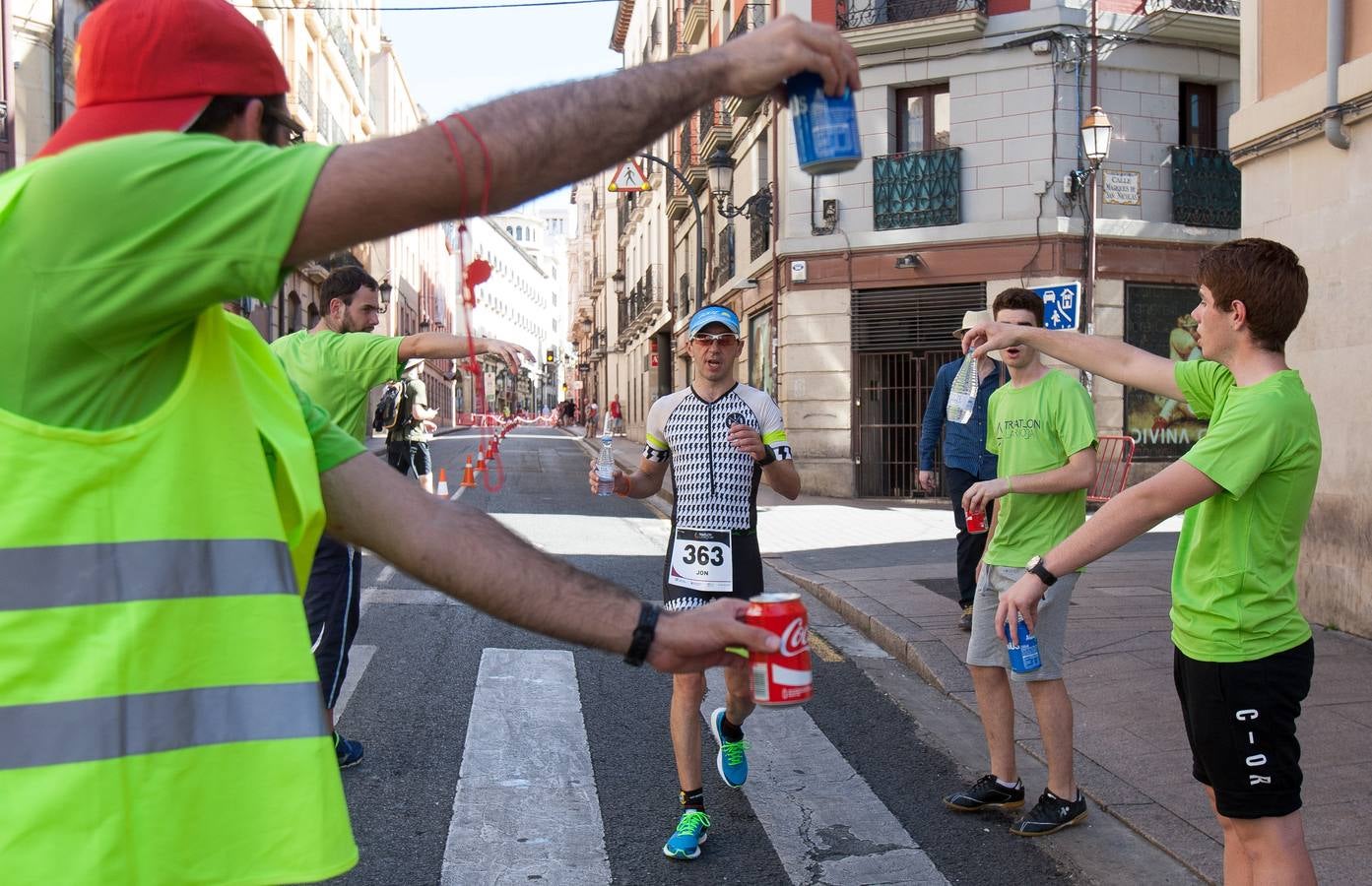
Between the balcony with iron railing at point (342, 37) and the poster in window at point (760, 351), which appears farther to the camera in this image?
the balcony with iron railing at point (342, 37)

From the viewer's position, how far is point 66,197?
1213 millimetres

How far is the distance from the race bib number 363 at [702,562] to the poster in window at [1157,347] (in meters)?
15.0

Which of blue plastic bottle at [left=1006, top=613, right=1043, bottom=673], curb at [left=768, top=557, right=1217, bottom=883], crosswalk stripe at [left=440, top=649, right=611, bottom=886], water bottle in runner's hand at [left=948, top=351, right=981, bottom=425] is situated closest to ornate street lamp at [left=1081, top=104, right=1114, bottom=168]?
curb at [left=768, top=557, right=1217, bottom=883]

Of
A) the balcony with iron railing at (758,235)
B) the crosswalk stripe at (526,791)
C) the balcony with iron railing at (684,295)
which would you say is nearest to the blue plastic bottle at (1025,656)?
the crosswalk stripe at (526,791)

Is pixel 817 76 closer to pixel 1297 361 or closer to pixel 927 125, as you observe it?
pixel 1297 361

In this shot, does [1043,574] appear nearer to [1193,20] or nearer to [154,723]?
[154,723]

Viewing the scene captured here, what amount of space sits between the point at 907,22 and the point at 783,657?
17.7 meters

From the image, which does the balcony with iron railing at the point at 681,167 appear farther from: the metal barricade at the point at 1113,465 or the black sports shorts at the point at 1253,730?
the black sports shorts at the point at 1253,730

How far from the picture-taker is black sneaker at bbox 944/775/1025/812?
4414mm

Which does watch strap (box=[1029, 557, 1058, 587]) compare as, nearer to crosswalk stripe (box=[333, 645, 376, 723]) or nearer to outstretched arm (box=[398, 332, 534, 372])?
outstretched arm (box=[398, 332, 534, 372])

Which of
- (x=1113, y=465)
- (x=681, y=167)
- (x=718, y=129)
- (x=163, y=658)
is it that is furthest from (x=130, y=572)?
(x=681, y=167)

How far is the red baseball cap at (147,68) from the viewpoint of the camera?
134 centimetres

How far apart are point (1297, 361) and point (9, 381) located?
8019 millimetres

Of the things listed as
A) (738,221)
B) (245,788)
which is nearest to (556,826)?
(245,788)
